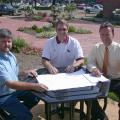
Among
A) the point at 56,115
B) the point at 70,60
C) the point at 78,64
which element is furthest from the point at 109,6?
the point at 78,64

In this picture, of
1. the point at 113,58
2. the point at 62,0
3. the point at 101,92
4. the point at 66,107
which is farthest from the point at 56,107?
the point at 62,0

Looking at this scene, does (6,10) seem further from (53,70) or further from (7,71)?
(7,71)

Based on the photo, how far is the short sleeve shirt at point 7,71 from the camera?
455 centimetres

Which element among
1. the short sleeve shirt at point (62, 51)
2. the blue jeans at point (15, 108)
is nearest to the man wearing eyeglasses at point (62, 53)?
the short sleeve shirt at point (62, 51)

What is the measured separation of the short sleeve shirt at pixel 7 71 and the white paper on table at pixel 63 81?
318 mm

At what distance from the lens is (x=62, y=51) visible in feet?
18.6

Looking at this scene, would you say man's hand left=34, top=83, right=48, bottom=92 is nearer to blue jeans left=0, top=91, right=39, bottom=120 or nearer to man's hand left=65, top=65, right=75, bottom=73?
blue jeans left=0, top=91, right=39, bottom=120

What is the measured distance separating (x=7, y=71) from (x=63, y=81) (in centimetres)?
66

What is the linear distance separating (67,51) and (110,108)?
154 centimetres

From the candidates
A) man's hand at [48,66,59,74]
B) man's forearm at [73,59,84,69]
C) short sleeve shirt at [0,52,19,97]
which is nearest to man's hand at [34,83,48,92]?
short sleeve shirt at [0,52,19,97]

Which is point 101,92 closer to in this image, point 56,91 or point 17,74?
point 56,91

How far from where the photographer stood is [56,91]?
4301 millimetres

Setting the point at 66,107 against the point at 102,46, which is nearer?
the point at 102,46

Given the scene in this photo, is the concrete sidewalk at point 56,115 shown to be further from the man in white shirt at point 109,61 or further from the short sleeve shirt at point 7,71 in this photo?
the short sleeve shirt at point 7,71
